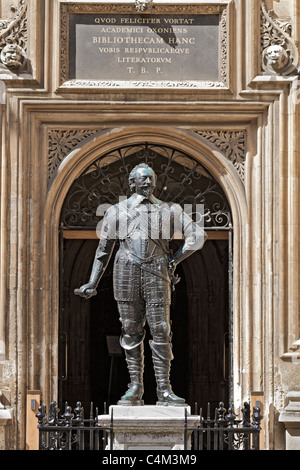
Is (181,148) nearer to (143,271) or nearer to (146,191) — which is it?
(146,191)

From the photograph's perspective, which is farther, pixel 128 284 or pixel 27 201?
pixel 27 201

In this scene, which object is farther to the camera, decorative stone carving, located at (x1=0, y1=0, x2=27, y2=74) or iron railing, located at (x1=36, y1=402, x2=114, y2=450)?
decorative stone carving, located at (x1=0, y1=0, x2=27, y2=74)

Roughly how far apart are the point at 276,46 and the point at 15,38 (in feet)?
9.60

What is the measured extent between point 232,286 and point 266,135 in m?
1.74

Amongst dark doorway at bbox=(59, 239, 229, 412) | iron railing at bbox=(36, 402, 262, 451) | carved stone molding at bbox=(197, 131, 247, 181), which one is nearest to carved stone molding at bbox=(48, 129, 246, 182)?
carved stone molding at bbox=(197, 131, 247, 181)

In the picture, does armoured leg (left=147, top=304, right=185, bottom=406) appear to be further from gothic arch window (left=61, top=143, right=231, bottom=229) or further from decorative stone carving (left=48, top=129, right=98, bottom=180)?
decorative stone carving (left=48, top=129, right=98, bottom=180)

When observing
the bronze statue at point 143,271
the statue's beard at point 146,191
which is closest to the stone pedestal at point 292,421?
the bronze statue at point 143,271

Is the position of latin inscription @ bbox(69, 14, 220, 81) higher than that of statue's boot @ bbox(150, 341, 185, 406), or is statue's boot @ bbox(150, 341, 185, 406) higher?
latin inscription @ bbox(69, 14, 220, 81)

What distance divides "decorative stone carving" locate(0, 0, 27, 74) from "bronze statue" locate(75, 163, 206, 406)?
8.56ft

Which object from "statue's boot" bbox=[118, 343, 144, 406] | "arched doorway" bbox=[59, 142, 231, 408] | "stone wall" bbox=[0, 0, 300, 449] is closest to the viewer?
"statue's boot" bbox=[118, 343, 144, 406]

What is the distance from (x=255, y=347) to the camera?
1338cm

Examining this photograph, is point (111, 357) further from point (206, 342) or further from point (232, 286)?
point (232, 286)

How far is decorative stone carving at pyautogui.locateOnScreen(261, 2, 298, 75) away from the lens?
531 inches
